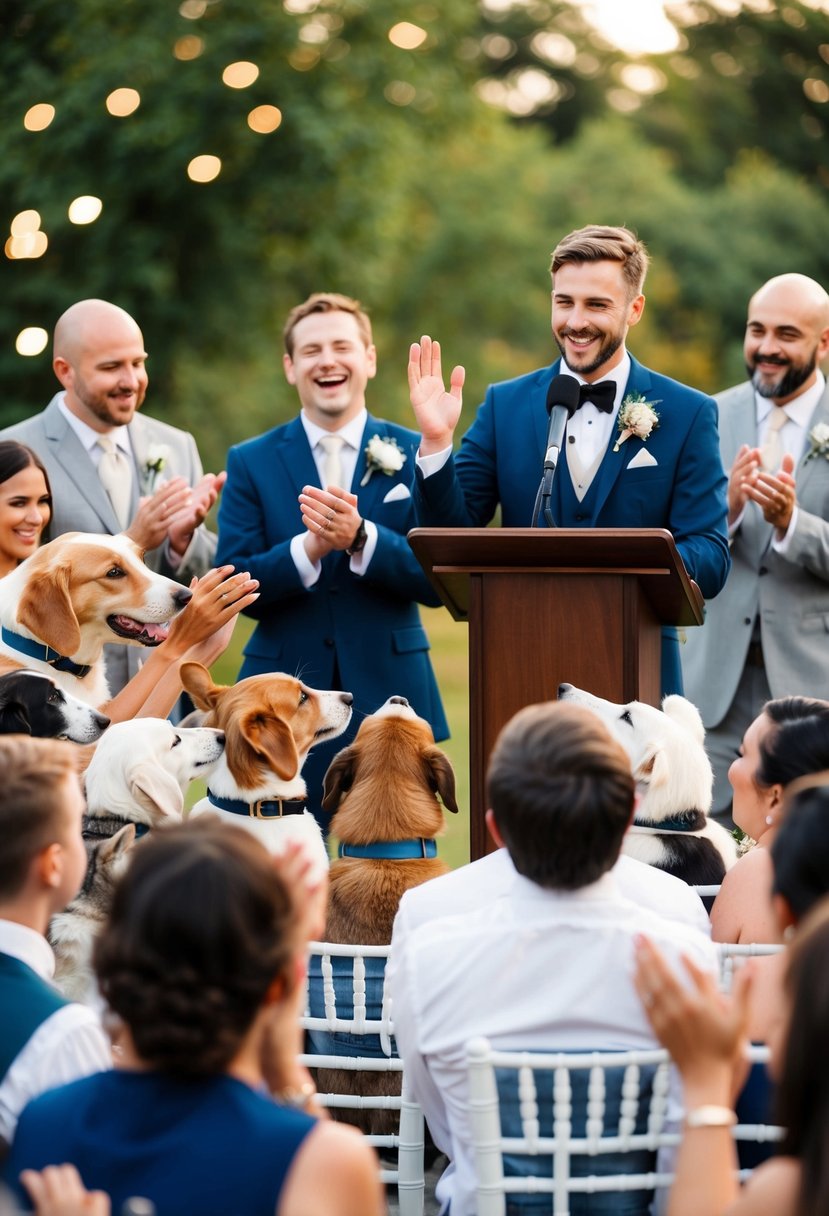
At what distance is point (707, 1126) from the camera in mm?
2420

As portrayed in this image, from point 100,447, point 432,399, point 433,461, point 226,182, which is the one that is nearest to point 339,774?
point 433,461

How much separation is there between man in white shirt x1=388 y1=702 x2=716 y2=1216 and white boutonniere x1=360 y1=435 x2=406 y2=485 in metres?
3.16

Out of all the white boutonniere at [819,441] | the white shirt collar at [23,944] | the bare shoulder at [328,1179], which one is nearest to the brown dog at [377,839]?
the white shirt collar at [23,944]

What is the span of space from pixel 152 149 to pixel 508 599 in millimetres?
16104

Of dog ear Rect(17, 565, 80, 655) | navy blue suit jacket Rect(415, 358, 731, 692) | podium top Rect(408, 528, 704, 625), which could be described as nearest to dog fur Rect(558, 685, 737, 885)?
podium top Rect(408, 528, 704, 625)

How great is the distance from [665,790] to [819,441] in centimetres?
290

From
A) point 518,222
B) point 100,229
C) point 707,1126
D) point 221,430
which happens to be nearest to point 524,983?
point 707,1126

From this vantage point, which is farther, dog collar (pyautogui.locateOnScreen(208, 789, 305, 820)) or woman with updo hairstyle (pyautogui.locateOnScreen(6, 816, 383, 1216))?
dog collar (pyautogui.locateOnScreen(208, 789, 305, 820))

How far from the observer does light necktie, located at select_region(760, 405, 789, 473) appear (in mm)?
6703

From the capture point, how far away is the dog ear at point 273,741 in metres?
4.33

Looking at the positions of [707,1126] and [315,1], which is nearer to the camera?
[707,1126]

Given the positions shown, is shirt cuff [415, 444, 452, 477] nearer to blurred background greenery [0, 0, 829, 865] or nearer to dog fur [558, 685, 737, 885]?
dog fur [558, 685, 737, 885]

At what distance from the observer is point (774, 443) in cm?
671

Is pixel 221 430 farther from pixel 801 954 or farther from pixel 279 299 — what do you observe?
pixel 801 954
